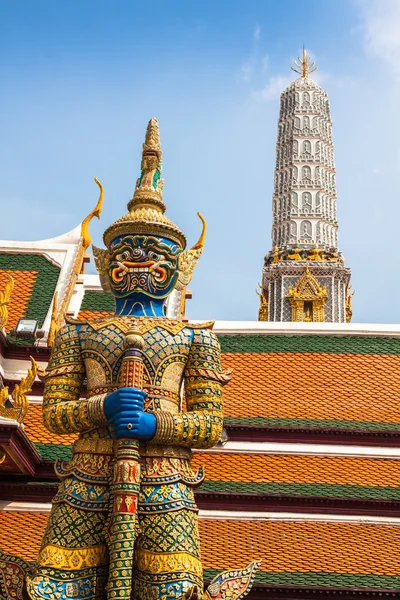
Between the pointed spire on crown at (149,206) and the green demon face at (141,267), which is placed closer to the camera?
the green demon face at (141,267)

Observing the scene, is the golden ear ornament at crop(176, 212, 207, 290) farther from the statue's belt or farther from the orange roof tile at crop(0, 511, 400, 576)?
the orange roof tile at crop(0, 511, 400, 576)

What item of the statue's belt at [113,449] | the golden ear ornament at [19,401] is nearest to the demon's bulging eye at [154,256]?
the statue's belt at [113,449]

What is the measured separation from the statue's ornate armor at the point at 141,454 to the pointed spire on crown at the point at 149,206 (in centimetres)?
85

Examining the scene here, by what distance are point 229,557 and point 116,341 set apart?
3437 millimetres

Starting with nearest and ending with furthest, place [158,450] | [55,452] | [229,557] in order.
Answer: [158,450] → [229,557] → [55,452]

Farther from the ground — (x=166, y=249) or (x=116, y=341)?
(x=166, y=249)

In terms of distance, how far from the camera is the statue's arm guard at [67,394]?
7035 millimetres

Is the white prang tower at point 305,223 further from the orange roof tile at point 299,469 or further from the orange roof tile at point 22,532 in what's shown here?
the orange roof tile at point 22,532

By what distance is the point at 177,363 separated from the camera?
743 cm

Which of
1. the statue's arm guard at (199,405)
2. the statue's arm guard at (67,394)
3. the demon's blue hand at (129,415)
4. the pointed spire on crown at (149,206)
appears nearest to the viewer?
the demon's blue hand at (129,415)

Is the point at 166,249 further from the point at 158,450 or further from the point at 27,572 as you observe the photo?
the point at 27,572

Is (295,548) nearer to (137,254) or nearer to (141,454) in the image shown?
(141,454)

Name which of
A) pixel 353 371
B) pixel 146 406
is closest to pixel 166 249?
pixel 146 406

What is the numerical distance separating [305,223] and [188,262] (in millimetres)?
42271
